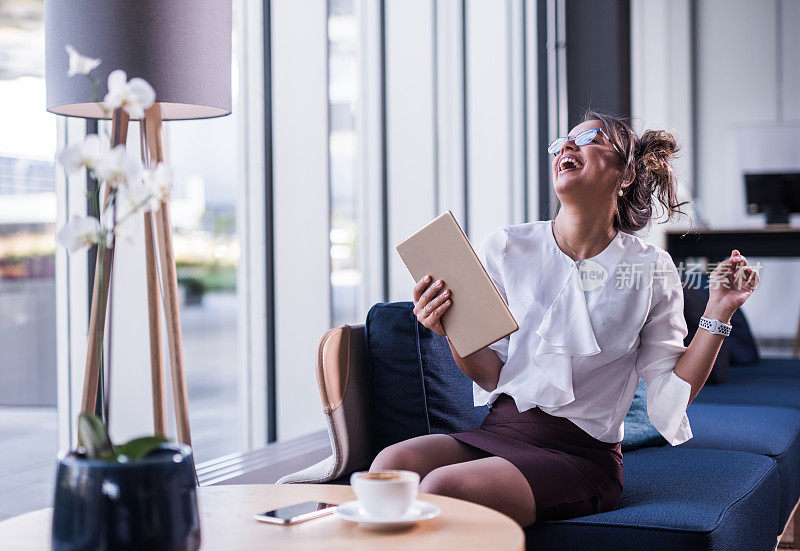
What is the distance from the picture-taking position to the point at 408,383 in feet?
6.92

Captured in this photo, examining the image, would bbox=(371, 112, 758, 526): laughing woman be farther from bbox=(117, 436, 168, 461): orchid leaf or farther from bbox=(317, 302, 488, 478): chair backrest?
bbox=(117, 436, 168, 461): orchid leaf

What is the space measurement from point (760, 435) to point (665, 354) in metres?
0.98

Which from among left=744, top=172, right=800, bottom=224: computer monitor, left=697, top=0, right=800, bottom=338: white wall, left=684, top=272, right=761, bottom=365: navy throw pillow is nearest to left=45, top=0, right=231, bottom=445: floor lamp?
left=684, top=272, right=761, bottom=365: navy throw pillow

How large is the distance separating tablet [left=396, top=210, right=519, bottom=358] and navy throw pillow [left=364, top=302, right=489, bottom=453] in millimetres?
539

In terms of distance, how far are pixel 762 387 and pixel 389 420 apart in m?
1.96

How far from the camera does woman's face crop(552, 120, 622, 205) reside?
6.11 ft

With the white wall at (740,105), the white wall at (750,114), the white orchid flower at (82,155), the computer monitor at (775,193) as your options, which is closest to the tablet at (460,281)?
the white orchid flower at (82,155)

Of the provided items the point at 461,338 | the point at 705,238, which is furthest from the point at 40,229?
the point at 705,238

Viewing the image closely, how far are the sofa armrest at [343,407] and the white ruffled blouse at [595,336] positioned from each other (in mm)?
313

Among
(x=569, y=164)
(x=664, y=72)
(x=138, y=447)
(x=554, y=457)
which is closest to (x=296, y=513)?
(x=138, y=447)

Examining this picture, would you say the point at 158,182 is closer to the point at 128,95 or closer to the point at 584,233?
the point at 128,95

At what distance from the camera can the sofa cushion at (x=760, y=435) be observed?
2451 mm

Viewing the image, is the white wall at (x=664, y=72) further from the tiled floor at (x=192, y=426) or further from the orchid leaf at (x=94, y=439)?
the orchid leaf at (x=94, y=439)

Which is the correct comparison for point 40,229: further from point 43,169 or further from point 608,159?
point 608,159
